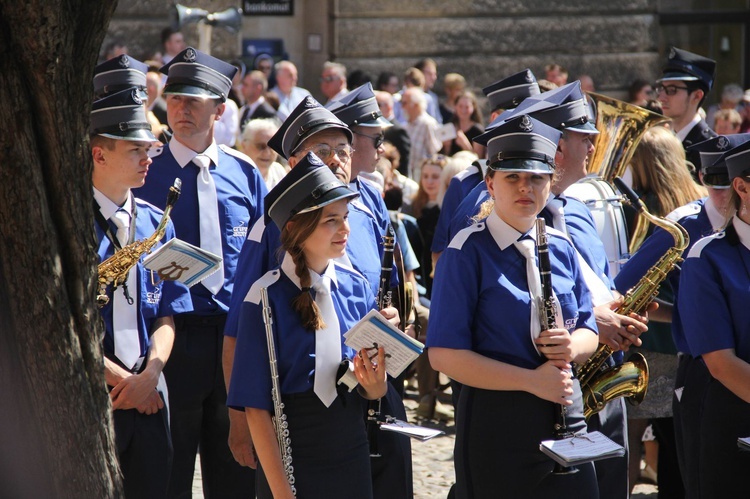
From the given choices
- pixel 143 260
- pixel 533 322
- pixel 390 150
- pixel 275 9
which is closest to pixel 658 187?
pixel 533 322

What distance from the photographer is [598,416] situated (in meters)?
4.91

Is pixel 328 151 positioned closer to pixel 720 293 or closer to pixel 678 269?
pixel 720 293

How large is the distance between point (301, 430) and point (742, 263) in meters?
1.95

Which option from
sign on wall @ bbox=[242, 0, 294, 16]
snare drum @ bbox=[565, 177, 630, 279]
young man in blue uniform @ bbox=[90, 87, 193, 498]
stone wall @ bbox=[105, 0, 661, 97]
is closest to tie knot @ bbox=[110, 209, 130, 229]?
young man in blue uniform @ bbox=[90, 87, 193, 498]

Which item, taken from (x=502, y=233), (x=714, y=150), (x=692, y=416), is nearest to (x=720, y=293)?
(x=692, y=416)

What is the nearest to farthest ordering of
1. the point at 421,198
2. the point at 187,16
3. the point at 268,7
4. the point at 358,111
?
the point at 358,111
the point at 421,198
the point at 187,16
the point at 268,7

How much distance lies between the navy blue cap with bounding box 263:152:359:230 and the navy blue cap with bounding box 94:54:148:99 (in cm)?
160

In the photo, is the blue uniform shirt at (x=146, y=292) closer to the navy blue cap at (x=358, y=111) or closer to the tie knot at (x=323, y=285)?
the tie knot at (x=323, y=285)

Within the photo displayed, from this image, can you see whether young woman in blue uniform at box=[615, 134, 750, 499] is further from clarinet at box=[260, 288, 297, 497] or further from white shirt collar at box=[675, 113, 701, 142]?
white shirt collar at box=[675, 113, 701, 142]

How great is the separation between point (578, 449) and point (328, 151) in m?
1.76

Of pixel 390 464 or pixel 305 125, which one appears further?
pixel 305 125

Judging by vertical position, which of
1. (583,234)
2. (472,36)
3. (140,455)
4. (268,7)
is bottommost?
(140,455)

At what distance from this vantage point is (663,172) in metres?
6.56

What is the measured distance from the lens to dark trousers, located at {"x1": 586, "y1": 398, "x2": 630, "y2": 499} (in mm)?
4883
